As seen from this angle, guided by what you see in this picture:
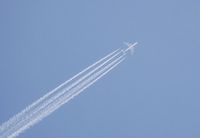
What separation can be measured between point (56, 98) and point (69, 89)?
171mm

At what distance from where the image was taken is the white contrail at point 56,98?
4.13 meters

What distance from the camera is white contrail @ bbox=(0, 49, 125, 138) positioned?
163 inches

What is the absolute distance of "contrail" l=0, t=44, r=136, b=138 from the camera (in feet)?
13.9

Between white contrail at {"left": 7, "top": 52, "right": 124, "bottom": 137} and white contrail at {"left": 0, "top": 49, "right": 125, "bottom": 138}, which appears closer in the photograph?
white contrail at {"left": 0, "top": 49, "right": 125, "bottom": 138}

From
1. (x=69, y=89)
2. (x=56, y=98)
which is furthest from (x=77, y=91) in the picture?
(x=56, y=98)

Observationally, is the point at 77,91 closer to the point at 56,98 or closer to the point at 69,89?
the point at 69,89

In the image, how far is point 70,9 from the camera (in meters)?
4.43

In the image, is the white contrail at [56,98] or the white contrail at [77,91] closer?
the white contrail at [56,98]

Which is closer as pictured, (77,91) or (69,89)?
(69,89)

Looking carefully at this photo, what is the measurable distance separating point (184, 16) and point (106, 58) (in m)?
0.98

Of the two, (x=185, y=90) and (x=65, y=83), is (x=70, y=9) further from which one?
(x=185, y=90)

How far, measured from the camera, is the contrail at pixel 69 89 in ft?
13.9

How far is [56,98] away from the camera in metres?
4.28

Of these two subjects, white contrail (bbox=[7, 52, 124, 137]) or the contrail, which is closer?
the contrail
